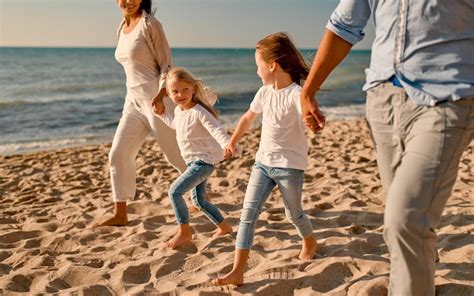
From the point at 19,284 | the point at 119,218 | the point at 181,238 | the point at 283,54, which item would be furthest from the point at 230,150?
the point at 119,218

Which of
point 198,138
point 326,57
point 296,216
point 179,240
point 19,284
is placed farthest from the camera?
point 179,240

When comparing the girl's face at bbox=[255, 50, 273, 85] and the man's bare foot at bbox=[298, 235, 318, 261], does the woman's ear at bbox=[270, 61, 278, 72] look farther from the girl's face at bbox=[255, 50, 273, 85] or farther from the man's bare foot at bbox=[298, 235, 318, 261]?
the man's bare foot at bbox=[298, 235, 318, 261]

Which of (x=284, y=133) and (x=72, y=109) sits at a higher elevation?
(x=284, y=133)

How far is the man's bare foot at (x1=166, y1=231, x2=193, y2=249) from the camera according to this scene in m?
4.51

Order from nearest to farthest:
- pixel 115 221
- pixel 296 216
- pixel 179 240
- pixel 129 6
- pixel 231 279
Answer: pixel 231 279 < pixel 296 216 < pixel 179 240 < pixel 129 6 < pixel 115 221

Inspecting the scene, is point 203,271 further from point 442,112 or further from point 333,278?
point 442,112

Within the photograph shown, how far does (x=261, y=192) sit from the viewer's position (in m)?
3.69

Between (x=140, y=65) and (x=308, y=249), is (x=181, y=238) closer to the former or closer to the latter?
(x=308, y=249)

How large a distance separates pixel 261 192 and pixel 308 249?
67cm

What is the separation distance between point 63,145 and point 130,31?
6.99 metres

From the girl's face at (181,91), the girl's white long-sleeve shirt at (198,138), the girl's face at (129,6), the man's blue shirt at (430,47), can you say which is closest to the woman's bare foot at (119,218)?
the girl's white long-sleeve shirt at (198,138)

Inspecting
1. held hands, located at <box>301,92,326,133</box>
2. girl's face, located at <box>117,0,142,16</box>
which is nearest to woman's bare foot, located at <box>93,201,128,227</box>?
girl's face, located at <box>117,0,142,16</box>

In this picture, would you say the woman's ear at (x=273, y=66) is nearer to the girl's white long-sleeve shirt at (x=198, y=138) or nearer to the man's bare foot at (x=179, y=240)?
the girl's white long-sleeve shirt at (x=198, y=138)

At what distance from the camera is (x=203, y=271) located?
4.02 metres
